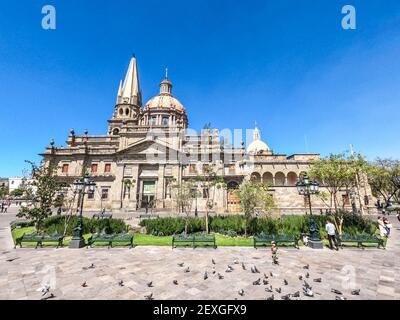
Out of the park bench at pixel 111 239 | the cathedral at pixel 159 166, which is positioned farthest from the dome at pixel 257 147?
the park bench at pixel 111 239

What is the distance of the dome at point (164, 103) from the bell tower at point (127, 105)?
2.81m

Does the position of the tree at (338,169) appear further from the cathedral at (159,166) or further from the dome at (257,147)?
the dome at (257,147)

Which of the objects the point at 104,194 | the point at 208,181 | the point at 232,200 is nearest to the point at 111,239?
the point at 208,181

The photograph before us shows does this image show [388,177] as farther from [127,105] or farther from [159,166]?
[127,105]

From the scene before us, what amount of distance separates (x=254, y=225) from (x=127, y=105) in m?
42.0

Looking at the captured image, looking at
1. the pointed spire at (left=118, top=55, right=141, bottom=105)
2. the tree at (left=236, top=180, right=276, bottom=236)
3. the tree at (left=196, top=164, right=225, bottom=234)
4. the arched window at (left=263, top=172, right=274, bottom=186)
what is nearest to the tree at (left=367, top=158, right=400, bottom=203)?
the arched window at (left=263, top=172, right=274, bottom=186)

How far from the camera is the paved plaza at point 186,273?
210 inches

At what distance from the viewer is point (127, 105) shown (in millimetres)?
47531

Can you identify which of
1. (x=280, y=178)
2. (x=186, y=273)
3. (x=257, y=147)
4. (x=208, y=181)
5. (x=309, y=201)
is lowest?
(x=186, y=273)

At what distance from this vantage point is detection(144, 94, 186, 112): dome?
4823cm

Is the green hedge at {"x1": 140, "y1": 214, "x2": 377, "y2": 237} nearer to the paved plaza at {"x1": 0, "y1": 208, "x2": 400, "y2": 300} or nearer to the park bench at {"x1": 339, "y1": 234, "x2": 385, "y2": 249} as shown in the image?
the park bench at {"x1": 339, "y1": 234, "x2": 385, "y2": 249}
